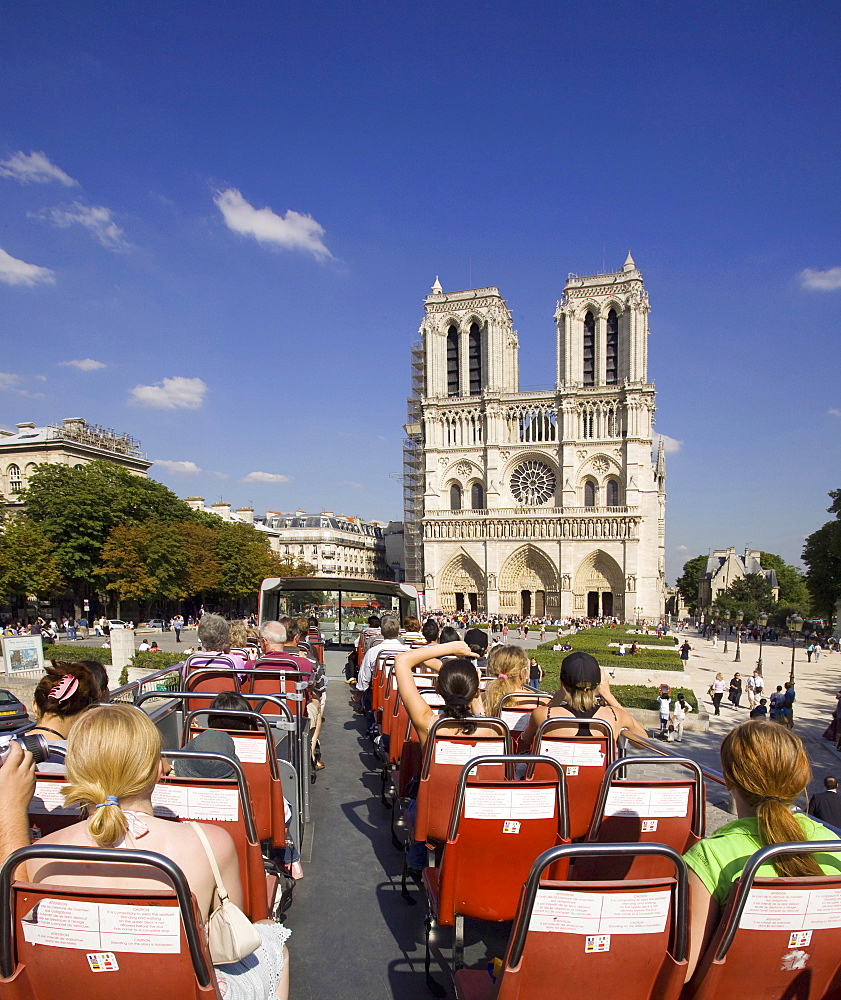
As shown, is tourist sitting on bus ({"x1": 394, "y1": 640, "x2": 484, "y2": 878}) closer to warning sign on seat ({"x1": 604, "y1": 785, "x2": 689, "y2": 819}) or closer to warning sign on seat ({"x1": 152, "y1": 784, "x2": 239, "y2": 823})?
warning sign on seat ({"x1": 604, "y1": 785, "x2": 689, "y2": 819})

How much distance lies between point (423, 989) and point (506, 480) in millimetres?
55393

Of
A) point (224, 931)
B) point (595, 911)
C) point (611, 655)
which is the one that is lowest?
point (611, 655)

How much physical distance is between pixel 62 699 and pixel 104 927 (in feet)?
6.95

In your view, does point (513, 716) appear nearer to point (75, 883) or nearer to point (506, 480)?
point (75, 883)

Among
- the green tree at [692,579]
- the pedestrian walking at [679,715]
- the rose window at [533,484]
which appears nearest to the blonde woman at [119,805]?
the pedestrian walking at [679,715]

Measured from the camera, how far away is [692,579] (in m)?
100

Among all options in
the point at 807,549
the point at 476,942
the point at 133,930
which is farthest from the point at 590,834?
the point at 807,549

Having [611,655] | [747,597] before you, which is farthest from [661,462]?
[611,655]

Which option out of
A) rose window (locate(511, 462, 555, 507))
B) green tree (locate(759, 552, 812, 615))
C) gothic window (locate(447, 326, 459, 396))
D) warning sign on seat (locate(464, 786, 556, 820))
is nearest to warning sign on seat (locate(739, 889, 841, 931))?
warning sign on seat (locate(464, 786, 556, 820))

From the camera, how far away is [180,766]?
134 inches

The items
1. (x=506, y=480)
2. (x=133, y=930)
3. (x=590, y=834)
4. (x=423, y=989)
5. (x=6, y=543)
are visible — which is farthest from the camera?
(x=506, y=480)

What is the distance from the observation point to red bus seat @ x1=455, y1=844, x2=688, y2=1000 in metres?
1.96

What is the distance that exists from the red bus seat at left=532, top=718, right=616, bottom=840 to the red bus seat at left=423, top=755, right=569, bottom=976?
27.4 inches

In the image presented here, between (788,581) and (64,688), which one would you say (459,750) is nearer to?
(64,688)
